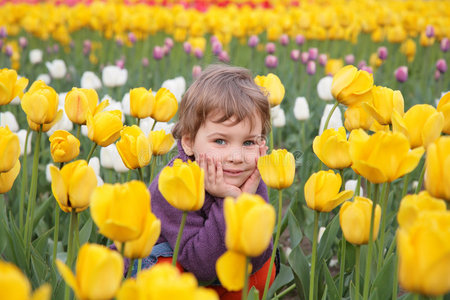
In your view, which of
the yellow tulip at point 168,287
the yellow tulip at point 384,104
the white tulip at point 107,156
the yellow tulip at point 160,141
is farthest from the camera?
the white tulip at point 107,156

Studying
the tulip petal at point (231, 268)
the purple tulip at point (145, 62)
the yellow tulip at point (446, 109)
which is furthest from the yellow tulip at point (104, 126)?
the purple tulip at point (145, 62)

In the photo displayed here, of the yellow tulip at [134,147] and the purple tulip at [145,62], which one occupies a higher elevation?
the yellow tulip at [134,147]

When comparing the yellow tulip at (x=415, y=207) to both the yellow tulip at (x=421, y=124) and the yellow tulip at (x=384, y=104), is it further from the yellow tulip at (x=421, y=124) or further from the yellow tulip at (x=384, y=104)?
the yellow tulip at (x=384, y=104)

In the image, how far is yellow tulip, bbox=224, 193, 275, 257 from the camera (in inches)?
37.5

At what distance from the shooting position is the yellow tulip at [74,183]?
1.26 meters

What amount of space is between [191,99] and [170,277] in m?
1.35

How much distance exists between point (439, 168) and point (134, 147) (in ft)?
2.69

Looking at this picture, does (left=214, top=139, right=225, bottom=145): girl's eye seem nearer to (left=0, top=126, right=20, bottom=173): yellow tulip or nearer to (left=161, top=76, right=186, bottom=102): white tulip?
(left=0, top=126, right=20, bottom=173): yellow tulip

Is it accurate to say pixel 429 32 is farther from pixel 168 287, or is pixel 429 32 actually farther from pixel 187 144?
pixel 168 287

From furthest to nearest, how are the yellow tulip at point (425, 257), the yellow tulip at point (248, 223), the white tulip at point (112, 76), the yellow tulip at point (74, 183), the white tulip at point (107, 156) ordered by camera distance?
the white tulip at point (112, 76) < the white tulip at point (107, 156) < the yellow tulip at point (74, 183) < the yellow tulip at point (248, 223) < the yellow tulip at point (425, 257)

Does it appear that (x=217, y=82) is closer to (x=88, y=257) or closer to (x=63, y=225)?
(x=63, y=225)

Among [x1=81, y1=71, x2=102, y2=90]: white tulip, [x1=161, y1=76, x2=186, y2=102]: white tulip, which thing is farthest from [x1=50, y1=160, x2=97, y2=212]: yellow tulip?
[x1=81, y1=71, x2=102, y2=90]: white tulip

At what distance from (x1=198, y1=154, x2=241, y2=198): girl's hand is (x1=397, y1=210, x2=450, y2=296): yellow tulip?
95 cm

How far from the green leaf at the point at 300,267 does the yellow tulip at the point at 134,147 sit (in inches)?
24.6
